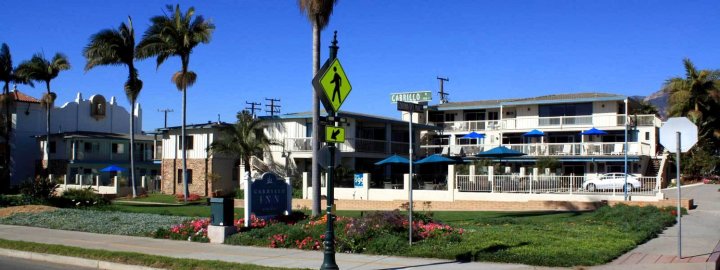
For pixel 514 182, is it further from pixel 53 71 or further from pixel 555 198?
pixel 53 71

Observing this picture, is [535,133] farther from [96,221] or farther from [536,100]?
[96,221]

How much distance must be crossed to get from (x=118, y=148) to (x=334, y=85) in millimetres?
54040

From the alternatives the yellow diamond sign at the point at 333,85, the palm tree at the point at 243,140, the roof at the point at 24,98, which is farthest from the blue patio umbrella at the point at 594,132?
the roof at the point at 24,98

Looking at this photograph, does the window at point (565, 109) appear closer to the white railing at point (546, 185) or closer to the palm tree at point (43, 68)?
the white railing at point (546, 185)

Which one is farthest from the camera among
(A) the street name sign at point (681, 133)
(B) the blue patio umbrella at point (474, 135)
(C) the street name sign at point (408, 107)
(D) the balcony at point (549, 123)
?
(B) the blue patio umbrella at point (474, 135)

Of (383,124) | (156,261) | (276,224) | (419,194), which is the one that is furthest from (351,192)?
(156,261)

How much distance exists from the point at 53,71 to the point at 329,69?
4751 centimetres

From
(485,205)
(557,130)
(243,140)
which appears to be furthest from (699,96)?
(243,140)

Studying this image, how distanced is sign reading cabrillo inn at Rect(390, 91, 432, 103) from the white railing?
1787cm

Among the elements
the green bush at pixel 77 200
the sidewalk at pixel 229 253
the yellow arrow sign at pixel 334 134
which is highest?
the yellow arrow sign at pixel 334 134

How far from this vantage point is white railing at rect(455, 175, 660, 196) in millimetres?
28516

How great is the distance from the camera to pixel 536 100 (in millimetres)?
55469

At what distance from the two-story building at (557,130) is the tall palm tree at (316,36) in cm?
3012

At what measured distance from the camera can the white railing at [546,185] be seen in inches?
1123
